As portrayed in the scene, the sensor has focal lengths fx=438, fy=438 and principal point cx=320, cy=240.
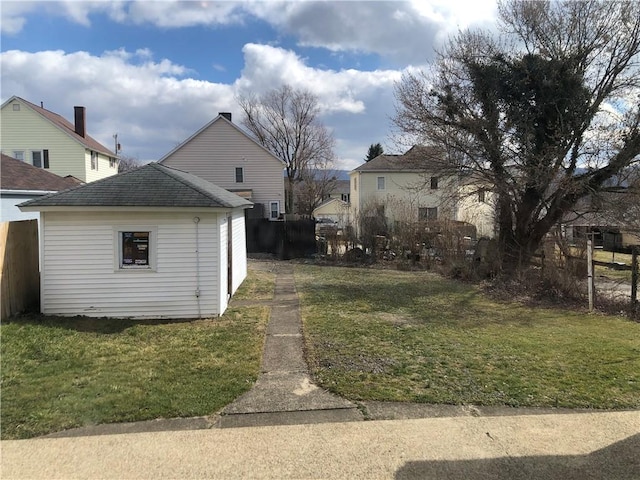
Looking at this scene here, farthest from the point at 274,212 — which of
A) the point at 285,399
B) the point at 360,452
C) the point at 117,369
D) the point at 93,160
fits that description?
the point at 360,452

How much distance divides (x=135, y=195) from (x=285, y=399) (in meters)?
6.07

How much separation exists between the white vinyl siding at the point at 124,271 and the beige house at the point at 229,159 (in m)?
18.5

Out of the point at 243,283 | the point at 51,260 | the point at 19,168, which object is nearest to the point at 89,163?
the point at 19,168

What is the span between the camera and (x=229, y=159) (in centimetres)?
2809

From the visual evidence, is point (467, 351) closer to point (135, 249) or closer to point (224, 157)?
point (135, 249)

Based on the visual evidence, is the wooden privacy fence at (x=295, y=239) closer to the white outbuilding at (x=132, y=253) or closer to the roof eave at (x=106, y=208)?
the white outbuilding at (x=132, y=253)

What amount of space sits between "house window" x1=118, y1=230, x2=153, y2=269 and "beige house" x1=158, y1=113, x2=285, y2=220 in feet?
60.7

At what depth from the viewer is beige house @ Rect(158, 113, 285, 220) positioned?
2788 cm

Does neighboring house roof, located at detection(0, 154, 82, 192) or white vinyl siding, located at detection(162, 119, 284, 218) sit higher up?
white vinyl siding, located at detection(162, 119, 284, 218)

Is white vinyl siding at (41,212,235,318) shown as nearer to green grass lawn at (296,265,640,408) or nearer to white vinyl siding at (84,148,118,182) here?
green grass lawn at (296,265,640,408)

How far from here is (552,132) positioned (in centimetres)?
1512

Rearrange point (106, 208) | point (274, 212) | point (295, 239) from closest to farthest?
point (106, 208), point (295, 239), point (274, 212)

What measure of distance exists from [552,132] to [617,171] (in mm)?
2384

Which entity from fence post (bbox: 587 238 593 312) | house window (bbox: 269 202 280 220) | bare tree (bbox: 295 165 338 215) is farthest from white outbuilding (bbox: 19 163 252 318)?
bare tree (bbox: 295 165 338 215)
